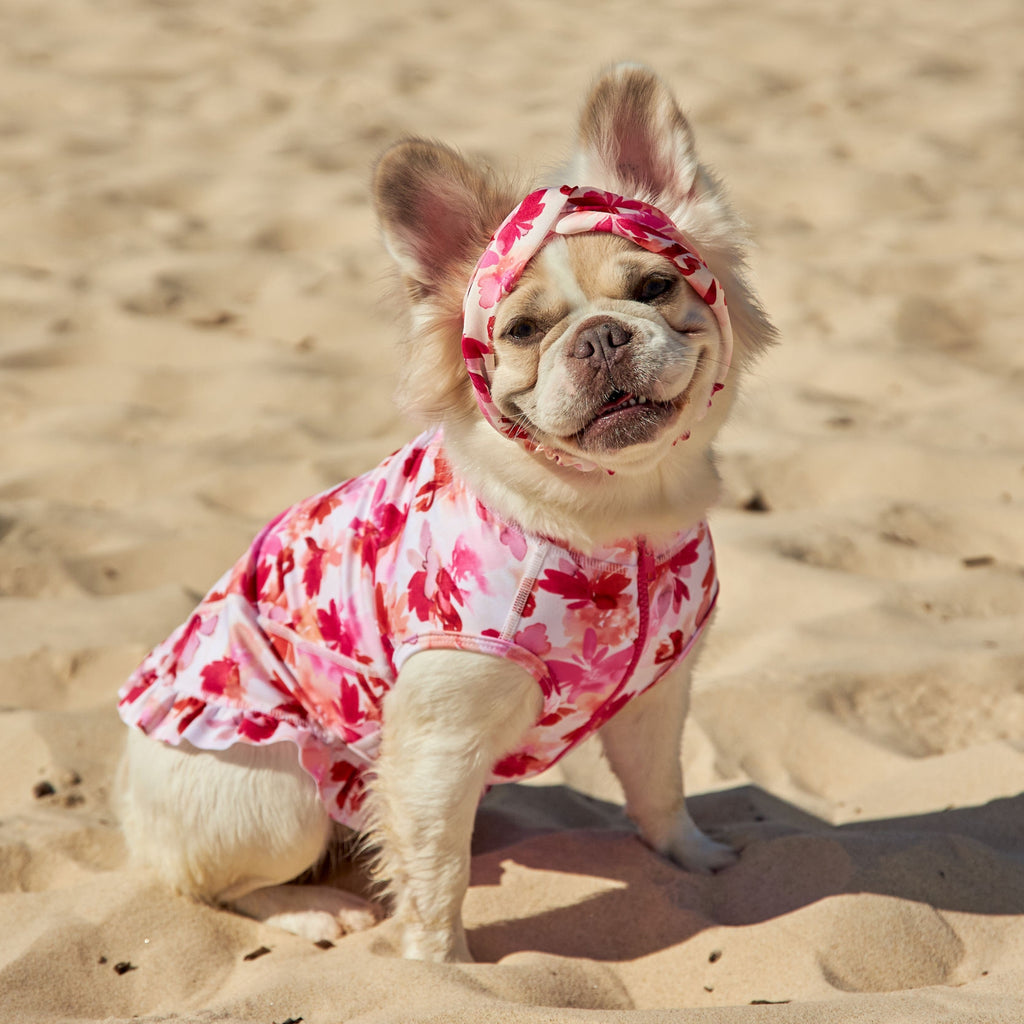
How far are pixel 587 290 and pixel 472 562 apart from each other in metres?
0.61

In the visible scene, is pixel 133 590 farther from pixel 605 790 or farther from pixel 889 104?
pixel 889 104

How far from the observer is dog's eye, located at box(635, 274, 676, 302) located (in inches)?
92.4

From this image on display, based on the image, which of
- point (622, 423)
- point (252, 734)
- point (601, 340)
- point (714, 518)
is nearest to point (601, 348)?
point (601, 340)

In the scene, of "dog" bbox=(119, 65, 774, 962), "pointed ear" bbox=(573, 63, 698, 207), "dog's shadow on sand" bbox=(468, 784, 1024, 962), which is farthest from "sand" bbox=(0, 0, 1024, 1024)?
"pointed ear" bbox=(573, 63, 698, 207)

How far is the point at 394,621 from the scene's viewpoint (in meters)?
2.46

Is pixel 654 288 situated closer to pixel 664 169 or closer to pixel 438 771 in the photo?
pixel 664 169

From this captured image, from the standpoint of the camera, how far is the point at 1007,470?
450 cm

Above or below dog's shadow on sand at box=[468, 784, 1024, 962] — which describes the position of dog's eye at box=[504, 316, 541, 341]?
above

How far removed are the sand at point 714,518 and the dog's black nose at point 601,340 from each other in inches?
22.6

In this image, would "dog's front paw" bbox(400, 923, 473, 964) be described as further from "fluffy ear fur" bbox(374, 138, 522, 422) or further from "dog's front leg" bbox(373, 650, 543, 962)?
"fluffy ear fur" bbox(374, 138, 522, 422)

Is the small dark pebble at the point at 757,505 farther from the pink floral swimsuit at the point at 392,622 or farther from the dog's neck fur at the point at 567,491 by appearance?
the dog's neck fur at the point at 567,491

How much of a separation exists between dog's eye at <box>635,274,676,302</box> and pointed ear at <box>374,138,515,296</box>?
375 mm

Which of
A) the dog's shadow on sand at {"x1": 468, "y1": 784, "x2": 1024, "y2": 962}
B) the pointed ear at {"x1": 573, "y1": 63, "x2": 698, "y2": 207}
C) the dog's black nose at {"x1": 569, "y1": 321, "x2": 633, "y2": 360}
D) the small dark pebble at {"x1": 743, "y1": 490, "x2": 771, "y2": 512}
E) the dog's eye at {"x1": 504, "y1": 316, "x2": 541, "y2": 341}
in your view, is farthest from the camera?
the small dark pebble at {"x1": 743, "y1": 490, "x2": 771, "y2": 512}

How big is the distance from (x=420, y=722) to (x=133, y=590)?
199 cm
